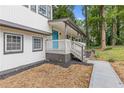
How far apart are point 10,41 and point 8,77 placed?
206 centimetres

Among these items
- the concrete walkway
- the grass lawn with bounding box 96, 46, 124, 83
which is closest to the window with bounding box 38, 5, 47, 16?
the concrete walkway

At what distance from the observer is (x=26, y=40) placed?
10500mm

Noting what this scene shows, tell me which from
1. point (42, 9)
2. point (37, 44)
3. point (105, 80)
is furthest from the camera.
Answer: point (42, 9)

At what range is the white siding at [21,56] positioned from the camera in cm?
818

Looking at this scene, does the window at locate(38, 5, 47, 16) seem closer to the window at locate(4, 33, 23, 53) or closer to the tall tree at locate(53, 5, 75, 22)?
the window at locate(4, 33, 23, 53)

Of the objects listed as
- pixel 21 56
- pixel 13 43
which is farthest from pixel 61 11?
pixel 13 43

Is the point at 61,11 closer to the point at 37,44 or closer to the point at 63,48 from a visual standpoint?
the point at 63,48

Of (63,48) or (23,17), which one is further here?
(63,48)

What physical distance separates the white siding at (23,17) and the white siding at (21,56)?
55 cm

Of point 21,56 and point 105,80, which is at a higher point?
point 21,56

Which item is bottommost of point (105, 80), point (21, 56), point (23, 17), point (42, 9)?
point (105, 80)

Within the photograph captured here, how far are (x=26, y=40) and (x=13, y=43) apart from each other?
4.56 ft

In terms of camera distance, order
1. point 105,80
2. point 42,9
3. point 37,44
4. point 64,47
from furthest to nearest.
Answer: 1. point 42,9
2. point 64,47
3. point 37,44
4. point 105,80

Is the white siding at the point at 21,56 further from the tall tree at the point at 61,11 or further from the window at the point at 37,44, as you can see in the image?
the tall tree at the point at 61,11
